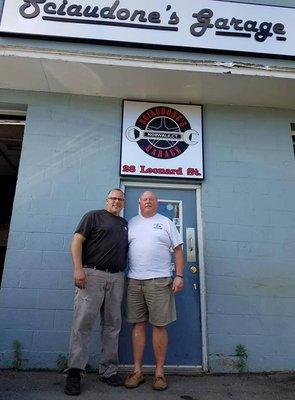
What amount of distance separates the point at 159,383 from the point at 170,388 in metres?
0.16

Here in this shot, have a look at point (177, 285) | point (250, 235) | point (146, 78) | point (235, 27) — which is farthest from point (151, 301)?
point (235, 27)

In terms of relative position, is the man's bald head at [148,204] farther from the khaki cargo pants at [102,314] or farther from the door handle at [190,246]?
the door handle at [190,246]

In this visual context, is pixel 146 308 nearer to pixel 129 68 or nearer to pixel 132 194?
pixel 132 194

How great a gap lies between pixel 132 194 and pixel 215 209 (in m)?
1.09

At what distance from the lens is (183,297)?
436 centimetres

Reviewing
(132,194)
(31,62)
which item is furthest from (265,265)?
(31,62)

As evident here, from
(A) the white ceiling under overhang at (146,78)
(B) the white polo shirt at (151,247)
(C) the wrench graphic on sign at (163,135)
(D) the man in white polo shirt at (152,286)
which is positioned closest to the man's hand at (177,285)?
(D) the man in white polo shirt at (152,286)

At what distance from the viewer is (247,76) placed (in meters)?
4.47

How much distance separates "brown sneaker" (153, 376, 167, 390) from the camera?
3.42 meters

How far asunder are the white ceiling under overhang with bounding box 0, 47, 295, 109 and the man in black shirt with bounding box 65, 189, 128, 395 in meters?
1.87

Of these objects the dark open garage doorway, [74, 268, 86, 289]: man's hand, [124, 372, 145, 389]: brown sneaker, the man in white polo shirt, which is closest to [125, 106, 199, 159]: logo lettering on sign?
the man in white polo shirt

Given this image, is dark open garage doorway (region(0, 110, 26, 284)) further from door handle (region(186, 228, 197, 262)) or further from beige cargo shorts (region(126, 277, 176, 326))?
beige cargo shorts (region(126, 277, 176, 326))

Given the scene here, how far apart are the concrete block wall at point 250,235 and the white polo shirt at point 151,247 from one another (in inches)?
35.4

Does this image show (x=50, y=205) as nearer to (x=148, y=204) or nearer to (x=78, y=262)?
(x=78, y=262)
